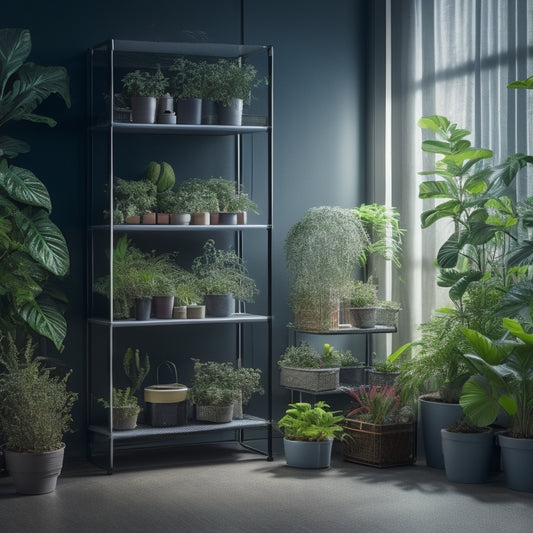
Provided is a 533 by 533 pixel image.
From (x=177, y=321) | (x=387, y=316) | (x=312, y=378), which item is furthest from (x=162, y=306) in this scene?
(x=387, y=316)

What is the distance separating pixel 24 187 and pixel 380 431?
253 cm

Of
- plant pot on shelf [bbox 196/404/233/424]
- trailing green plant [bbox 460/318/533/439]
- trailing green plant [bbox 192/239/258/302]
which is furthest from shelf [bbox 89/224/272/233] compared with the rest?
trailing green plant [bbox 460/318/533/439]

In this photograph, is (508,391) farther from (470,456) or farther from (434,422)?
(434,422)

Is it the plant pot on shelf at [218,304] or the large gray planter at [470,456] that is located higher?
the plant pot on shelf at [218,304]

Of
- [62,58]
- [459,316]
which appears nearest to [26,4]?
[62,58]

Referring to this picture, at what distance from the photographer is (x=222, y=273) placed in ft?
19.8

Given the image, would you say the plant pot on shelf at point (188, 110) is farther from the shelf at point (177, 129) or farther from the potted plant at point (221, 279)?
the potted plant at point (221, 279)

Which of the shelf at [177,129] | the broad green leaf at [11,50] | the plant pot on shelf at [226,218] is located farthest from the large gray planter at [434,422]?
the broad green leaf at [11,50]

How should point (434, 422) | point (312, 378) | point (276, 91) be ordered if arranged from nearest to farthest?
point (434, 422) → point (312, 378) → point (276, 91)

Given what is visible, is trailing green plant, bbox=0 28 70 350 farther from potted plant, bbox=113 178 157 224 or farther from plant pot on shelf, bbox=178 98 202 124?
plant pot on shelf, bbox=178 98 202 124

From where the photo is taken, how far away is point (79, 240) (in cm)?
597

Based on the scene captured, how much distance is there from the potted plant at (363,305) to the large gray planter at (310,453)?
35.9 inches

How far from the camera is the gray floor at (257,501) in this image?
4.50 metres

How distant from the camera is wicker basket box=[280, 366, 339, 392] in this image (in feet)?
19.6
